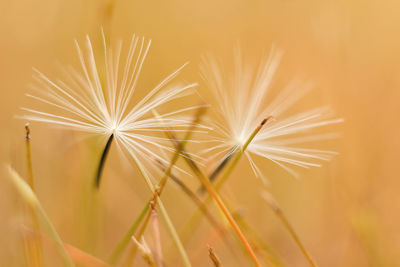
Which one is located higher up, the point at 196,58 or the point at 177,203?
the point at 196,58

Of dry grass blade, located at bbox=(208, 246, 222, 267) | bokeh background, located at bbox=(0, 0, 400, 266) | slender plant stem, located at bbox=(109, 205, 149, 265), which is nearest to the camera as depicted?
dry grass blade, located at bbox=(208, 246, 222, 267)

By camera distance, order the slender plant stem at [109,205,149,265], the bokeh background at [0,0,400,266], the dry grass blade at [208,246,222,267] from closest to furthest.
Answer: the dry grass blade at [208,246,222,267] → the slender plant stem at [109,205,149,265] → the bokeh background at [0,0,400,266]

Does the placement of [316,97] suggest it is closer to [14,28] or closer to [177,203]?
[177,203]

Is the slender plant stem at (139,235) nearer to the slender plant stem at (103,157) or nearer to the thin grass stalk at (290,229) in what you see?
the slender plant stem at (103,157)

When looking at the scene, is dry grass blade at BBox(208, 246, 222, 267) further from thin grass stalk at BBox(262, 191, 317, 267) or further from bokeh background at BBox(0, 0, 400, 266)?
bokeh background at BBox(0, 0, 400, 266)

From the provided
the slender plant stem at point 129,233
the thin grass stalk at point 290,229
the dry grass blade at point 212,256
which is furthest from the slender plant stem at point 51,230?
the thin grass stalk at point 290,229

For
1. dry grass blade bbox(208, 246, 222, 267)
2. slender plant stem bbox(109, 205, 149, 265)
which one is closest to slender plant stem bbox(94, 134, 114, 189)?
slender plant stem bbox(109, 205, 149, 265)

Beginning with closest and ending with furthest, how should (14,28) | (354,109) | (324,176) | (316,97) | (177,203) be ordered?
(177,203), (324,176), (354,109), (316,97), (14,28)

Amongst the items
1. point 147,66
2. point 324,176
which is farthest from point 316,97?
point 147,66
